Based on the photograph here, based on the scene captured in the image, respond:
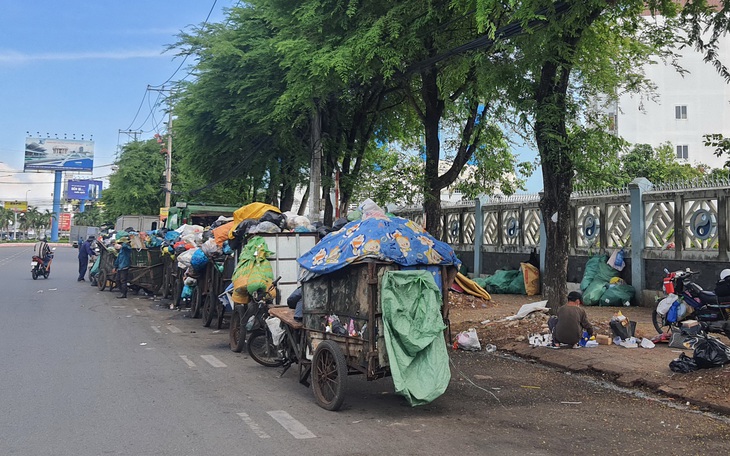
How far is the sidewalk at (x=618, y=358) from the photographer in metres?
7.25

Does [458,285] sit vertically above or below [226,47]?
below

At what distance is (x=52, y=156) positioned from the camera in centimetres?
10138

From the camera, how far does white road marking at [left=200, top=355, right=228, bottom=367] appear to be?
9218 millimetres

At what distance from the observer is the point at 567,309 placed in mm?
9500

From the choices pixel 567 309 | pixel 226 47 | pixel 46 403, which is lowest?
pixel 46 403

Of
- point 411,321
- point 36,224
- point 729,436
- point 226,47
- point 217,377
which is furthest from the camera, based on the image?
point 36,224

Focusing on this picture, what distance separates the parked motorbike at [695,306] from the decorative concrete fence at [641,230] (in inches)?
82.4

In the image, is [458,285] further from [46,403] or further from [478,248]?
[46,403]

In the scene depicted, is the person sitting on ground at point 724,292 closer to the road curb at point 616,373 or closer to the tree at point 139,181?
the road curb at point 616,373

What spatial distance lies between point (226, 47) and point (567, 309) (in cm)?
1214

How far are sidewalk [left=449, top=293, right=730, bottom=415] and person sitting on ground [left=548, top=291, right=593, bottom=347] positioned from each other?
0.59 feet

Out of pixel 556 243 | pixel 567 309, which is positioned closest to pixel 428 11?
Answer: pixel 556 243

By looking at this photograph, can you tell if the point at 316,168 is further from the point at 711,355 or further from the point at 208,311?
the point at 711,355

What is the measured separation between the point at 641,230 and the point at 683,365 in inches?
283
